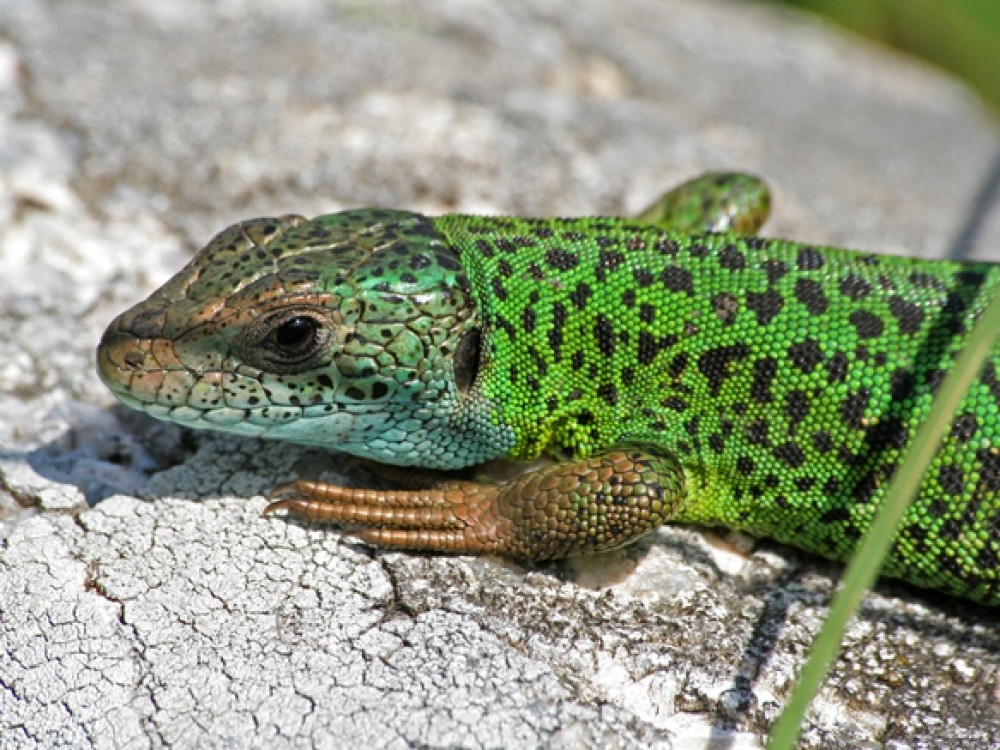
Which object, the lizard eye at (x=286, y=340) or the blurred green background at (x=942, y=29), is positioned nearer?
the lizard eye at (x=286, y=340)

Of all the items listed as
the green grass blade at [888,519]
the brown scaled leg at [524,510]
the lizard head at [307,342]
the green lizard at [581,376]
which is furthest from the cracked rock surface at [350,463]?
the green grass blade at [888,519]

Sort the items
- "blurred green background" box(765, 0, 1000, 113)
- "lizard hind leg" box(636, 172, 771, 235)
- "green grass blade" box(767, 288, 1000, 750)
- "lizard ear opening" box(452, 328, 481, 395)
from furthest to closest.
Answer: "blurred green background" box(765, 0, 1000, 113) → "lizard hind leg" box(636, 172, 771, 235) → "lizard ear opening" box(452, 328, 481, 395) → "green grass blade" box(767, 288, 1000, 750)

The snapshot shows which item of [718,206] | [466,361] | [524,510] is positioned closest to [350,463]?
[466,361]

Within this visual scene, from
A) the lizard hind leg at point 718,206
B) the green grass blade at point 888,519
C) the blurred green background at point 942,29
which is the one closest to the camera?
the green grass blade at point 888,519

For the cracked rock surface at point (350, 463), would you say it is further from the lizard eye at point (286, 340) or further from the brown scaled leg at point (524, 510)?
the lizard eye at point (286, 340)

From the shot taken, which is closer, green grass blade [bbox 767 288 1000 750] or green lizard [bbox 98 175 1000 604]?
green grass blade [bbox 767 288 1000 750]

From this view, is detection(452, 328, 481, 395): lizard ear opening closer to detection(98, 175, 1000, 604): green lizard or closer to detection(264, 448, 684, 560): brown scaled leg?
detection(98, 175, 1000, 604): green lizard

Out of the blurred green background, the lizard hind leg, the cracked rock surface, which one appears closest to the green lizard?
the cracked rock surface

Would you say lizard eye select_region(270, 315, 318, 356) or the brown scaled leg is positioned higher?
→ lizard eye select_region(270, 315, 318, 356)
